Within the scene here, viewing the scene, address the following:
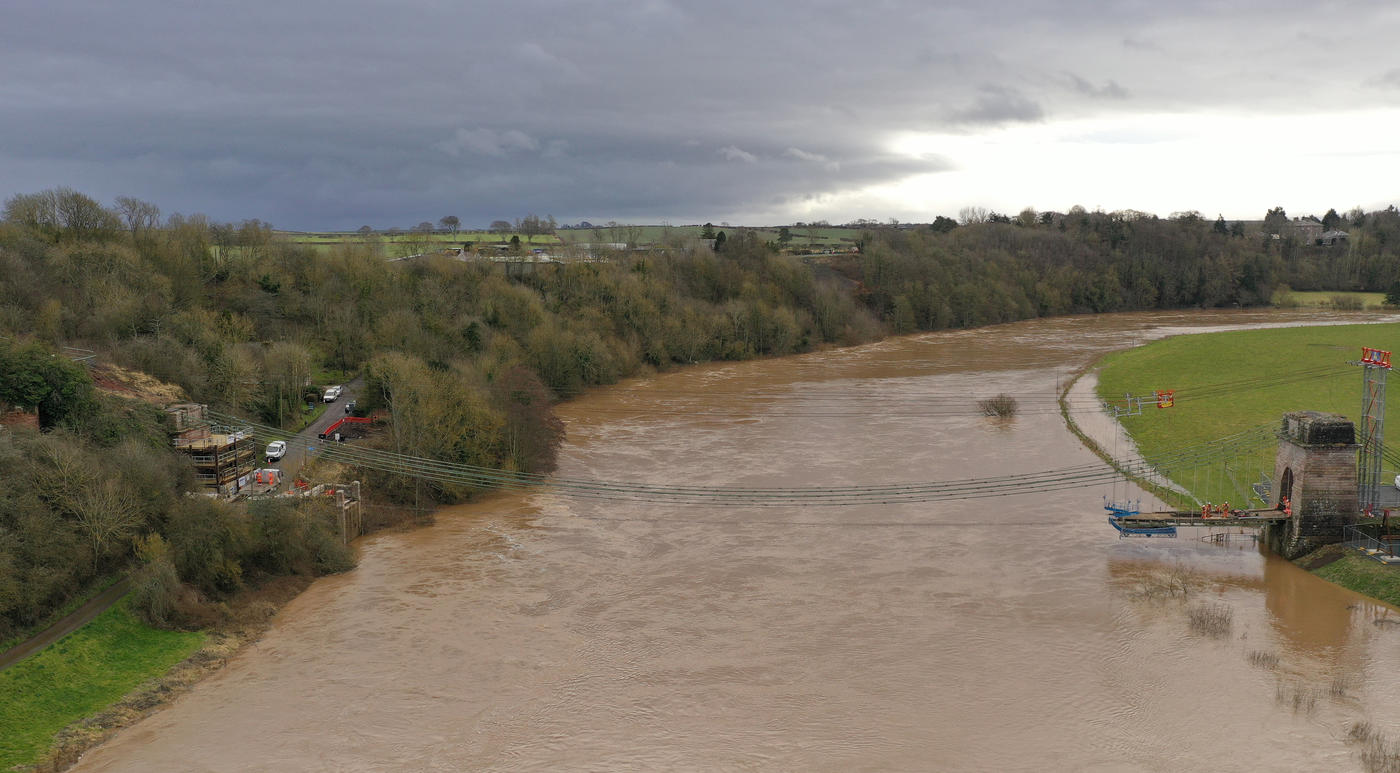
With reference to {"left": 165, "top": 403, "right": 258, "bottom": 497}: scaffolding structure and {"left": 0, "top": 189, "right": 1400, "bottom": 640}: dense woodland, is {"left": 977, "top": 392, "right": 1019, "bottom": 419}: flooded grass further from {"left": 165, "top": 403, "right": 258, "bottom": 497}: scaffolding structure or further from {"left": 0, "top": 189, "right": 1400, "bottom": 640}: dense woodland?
{"left": 165, "top": 403, "right": 258, "bottom": 497}: scaffolding structure

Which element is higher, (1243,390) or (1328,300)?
(1328,300)

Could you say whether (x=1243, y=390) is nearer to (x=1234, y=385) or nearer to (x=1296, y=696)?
(x=1234, y=385)

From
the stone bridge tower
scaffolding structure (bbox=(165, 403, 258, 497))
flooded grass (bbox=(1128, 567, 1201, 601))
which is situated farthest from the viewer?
scaffolding structure (bbox=(165, 403, 258, 497))

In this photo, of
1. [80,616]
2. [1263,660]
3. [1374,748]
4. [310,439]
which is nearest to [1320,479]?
[1263,660]

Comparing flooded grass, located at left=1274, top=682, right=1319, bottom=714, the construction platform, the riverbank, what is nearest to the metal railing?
the construction platform

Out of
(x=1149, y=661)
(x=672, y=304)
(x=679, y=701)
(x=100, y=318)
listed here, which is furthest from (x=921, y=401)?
(x=100, y=318)

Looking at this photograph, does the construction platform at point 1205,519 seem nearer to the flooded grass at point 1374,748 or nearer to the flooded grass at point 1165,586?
the flooded grass at point 1165,586
